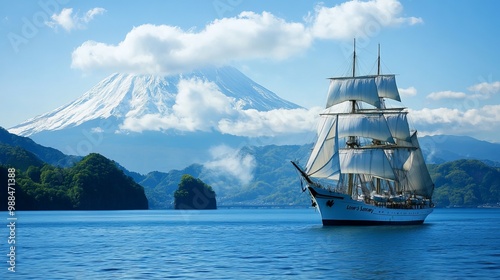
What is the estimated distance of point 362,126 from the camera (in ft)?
386

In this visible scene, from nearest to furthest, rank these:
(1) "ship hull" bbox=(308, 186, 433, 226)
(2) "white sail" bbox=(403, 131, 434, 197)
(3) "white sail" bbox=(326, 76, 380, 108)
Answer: (1) "ship hull" bbox=(308, 186, 433, 226), (3) "white sail" bbox=(326, 76, 380, 108), (2) "white sail" bbox=(403, 131, 434, 197)

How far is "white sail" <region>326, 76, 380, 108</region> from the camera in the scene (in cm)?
11856

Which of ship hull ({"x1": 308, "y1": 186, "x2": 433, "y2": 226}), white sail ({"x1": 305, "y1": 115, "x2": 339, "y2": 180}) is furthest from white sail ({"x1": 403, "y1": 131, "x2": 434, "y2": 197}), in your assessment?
white sail ({"x1": 305, "y1": 115, "x2": 339, "y2": 180})

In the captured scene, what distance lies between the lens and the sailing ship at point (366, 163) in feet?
344

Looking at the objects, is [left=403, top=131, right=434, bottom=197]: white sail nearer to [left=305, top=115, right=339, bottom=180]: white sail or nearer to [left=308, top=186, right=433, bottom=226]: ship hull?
[left=308, top=186, right=433, bottom=226]: ship hull

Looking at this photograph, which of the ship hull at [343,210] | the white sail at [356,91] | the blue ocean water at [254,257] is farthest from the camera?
the white sail at [356,91]

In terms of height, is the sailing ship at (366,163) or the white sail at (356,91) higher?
the white sail at (356,91)

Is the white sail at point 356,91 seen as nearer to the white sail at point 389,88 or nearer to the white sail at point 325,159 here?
the white sail at point 325,159

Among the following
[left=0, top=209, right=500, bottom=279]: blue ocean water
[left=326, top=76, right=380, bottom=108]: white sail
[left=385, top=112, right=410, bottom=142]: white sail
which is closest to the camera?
[left=0, top=209, right=500, bottom=279]: blue ocean water

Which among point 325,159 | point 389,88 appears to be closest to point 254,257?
point 325,159

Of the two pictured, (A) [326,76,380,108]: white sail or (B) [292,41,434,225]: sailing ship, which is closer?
(B) [292,41,434,225]: sailing ship

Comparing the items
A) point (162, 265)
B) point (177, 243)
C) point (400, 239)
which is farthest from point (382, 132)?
point (162, 265)

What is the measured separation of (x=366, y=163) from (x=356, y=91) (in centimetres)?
1164

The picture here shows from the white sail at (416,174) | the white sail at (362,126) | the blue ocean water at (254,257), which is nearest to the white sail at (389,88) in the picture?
the white sail at (416,174)
